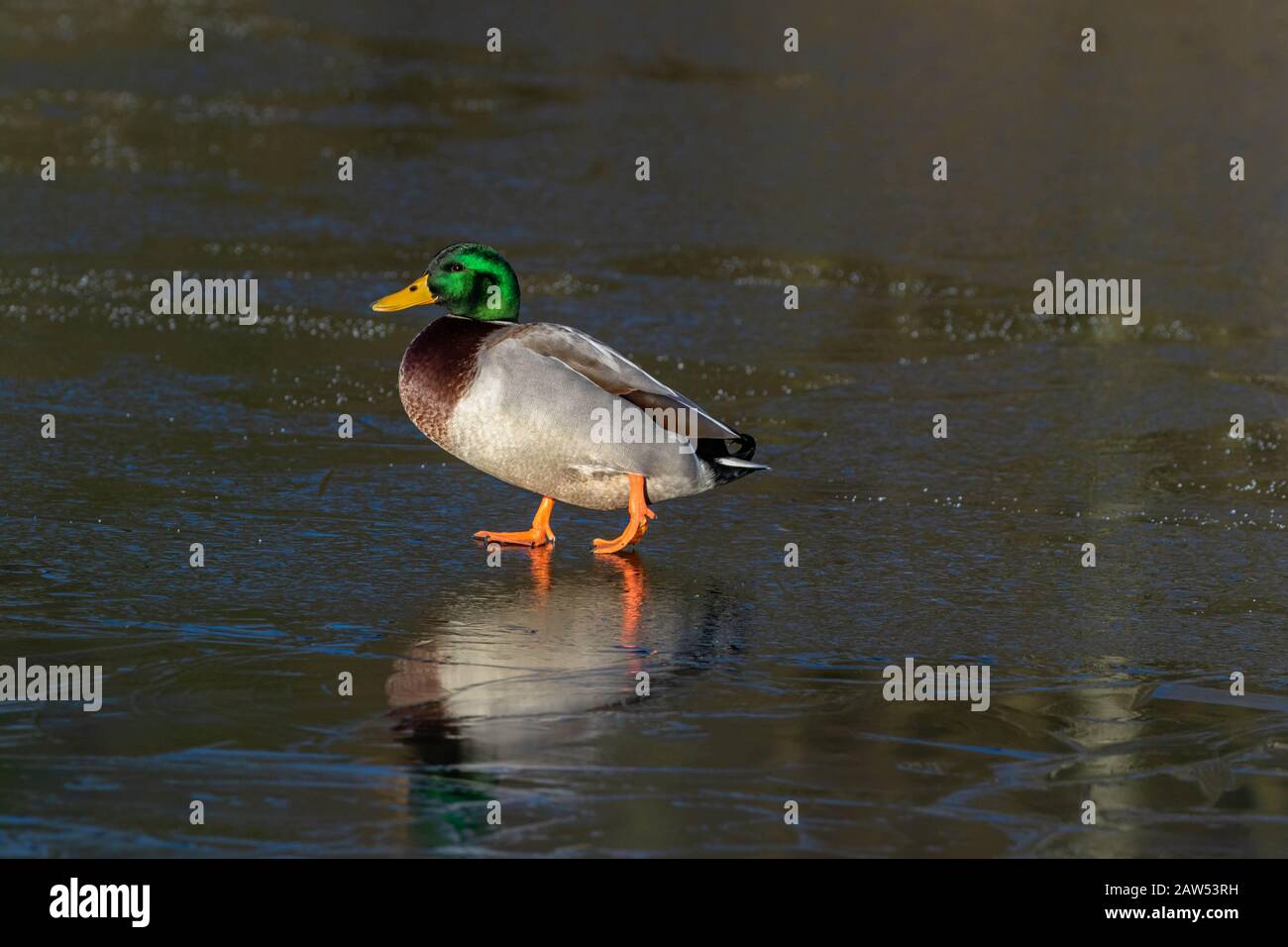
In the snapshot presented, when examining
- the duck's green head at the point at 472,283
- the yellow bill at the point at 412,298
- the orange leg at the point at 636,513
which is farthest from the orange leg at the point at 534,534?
the yellow bill at the point at 412,298

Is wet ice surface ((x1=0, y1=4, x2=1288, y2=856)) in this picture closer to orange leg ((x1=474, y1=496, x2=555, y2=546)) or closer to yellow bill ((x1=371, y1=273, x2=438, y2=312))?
orange leg ((x1=474, y1=496, x2=555, y2=546))

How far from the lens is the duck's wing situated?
5.86 meters

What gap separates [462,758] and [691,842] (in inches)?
24.7

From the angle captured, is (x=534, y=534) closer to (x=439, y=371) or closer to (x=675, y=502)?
(x=439, y=371)

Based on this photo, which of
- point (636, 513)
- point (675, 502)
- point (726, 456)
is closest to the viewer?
point (636, 513)

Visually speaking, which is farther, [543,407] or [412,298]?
[412,298]

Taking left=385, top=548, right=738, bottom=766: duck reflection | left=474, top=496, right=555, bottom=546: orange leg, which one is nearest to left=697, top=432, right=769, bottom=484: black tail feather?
left=385, top=548, right=738, bottom=766: duck reflection

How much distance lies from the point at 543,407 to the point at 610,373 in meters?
0.22

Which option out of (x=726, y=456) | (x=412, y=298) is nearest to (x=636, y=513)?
(x=726, y=456)

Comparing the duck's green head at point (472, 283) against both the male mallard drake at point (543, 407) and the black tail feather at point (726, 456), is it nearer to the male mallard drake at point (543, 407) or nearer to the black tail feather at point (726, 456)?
the male mallard drake at point (543, 407)

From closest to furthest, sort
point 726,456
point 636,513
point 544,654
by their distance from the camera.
Result: point 544,654 → point 636,513 → point 726,456

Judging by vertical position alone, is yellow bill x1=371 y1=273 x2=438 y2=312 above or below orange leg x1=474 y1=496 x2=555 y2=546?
above

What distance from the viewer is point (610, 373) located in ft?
19.2

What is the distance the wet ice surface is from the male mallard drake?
26cm
